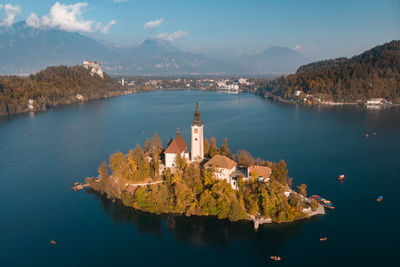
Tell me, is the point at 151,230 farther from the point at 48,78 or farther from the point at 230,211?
the point at 48,78

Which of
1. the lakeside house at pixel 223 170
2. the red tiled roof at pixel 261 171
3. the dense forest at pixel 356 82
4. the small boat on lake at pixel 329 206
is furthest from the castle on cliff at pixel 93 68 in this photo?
the small boat on lake at pixel 329 206

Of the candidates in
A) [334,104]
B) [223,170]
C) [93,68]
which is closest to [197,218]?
[223,170]

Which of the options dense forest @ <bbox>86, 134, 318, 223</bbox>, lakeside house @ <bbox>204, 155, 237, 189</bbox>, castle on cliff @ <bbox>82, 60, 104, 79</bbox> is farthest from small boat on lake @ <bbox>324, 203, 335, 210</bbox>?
castle on cliff @ <bbox>82, 60, 104, 79</bbox>

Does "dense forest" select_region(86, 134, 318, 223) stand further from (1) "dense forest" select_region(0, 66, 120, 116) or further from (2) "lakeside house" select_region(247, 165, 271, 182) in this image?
(1) "dense forest" select_region(0, 66, 120, 116)

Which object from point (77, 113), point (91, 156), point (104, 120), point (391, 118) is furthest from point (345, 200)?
point (77, 113)

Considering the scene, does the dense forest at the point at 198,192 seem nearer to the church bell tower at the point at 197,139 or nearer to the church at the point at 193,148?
the church at the point at 193,148

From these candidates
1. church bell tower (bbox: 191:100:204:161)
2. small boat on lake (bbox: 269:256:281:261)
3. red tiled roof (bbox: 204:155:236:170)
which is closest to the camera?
small boat on lake (bbox: 269:256:281:261)

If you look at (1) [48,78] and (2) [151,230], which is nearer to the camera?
(2) [151,230]
